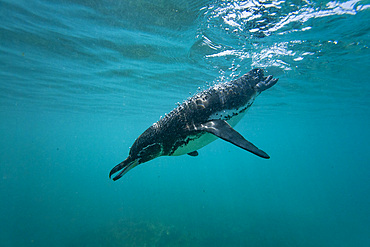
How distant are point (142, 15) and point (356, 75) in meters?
15.4

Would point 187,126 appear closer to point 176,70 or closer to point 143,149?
point 143,149

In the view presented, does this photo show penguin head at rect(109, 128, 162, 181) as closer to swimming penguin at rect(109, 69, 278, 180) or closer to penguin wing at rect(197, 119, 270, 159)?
swimming penguin at rect(109, 69, 278, 180)

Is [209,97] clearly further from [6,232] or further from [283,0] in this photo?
[6,232]

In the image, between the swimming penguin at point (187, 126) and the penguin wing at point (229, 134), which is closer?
the penguin wing at point (229, 134)

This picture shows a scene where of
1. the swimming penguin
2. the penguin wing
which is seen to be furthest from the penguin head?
the penguin wing

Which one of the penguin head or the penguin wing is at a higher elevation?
the penguin head

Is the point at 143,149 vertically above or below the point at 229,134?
above

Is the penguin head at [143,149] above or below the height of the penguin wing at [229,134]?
above

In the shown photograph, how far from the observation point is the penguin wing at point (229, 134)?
7.08 feet

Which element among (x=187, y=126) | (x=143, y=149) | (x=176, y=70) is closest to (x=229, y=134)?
(x=187, y=126)

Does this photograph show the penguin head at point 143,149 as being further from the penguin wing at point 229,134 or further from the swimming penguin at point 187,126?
the penguin wing at point 229,134

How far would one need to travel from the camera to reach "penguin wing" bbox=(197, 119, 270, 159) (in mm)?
2158

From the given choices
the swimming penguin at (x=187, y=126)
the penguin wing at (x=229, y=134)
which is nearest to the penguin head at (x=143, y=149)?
the swimming penguin at (x=187, y=126)

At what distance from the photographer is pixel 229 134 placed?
98.3 inches
